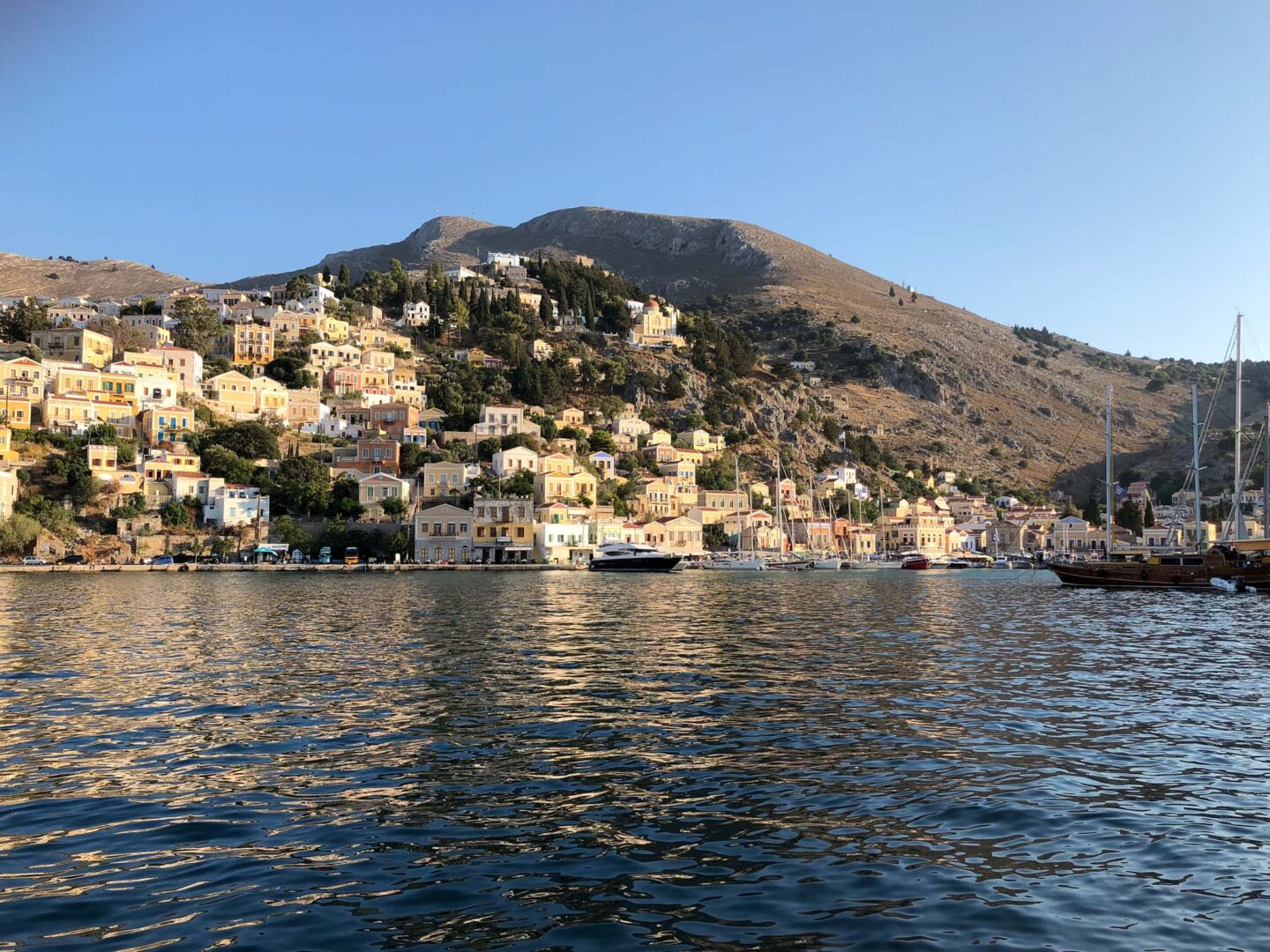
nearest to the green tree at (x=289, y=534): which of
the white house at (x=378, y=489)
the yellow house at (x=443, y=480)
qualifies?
the white house at (x=378, y=489)

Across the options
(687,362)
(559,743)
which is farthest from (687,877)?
(687,362)

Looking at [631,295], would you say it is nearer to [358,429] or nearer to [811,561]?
[358,429]

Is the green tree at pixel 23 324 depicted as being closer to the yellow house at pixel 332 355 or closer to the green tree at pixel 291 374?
the green tree at pixel 291 374

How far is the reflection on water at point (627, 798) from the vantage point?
6.68 metres

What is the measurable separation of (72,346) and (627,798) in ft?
354

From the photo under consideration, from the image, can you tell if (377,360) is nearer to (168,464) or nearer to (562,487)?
(562,487)

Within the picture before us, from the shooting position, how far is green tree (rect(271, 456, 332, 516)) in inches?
3253

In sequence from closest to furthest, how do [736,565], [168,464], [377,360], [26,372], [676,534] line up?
[168,464]
[26,372]
[736,565]
[676,534]
[377,360]

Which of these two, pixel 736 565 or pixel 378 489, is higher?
pixel 378 489

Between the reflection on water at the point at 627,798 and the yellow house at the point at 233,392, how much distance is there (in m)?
80.7

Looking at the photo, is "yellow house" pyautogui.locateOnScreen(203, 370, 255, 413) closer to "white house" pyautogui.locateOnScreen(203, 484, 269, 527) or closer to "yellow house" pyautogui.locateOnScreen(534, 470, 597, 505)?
"white house" pyautogui.locateOnScreen(203, 484, 269, 527)

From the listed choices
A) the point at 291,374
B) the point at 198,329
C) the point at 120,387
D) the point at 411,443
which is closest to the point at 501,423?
the point at 411,443

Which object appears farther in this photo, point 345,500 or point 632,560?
point 345,500

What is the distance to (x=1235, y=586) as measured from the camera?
47.0 m
